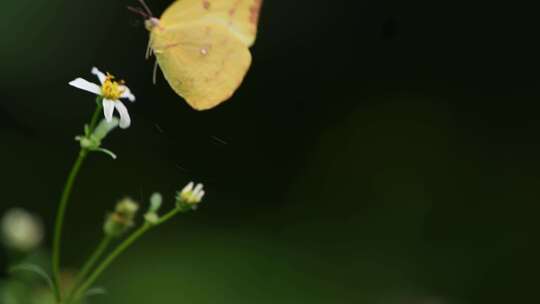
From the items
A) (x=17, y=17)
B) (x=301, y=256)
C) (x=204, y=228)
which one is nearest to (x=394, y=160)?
(x=301, y=256)

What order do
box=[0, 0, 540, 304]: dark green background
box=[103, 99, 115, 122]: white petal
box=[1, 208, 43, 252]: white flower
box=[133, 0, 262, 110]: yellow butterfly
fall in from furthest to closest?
box=[0, 0, 540, 304]: dark green background, box=[1, 208, 43, 252]: white flower, box=[133, 0, 262, 110]: yellow butterfly, box=[103, 99, 115, 122]: white petal

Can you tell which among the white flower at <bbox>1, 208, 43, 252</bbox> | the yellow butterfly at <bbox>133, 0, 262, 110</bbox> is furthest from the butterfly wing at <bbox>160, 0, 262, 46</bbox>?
the white flower at <bbox>1, 208, 43, 252</bbox>

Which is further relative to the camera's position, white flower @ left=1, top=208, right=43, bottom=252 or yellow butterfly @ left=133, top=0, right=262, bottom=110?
white flower @ left=1, top=208, right=43, bottom=252

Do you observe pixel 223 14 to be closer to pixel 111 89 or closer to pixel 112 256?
pixel 111 89

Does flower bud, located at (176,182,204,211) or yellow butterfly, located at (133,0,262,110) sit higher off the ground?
yellow butterfly, located at (133,0,262,110)

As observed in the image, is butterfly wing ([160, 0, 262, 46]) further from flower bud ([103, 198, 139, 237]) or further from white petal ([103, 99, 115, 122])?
flower bud ([103, 198, 139, 237])

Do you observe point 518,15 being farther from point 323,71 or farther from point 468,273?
point 468,273

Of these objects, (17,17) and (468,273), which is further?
(468,273)

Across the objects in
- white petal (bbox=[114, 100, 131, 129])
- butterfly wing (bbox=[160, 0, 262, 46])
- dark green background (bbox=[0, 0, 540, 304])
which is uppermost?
butterfly wing (bbox=[160, 0, 262, 46])
